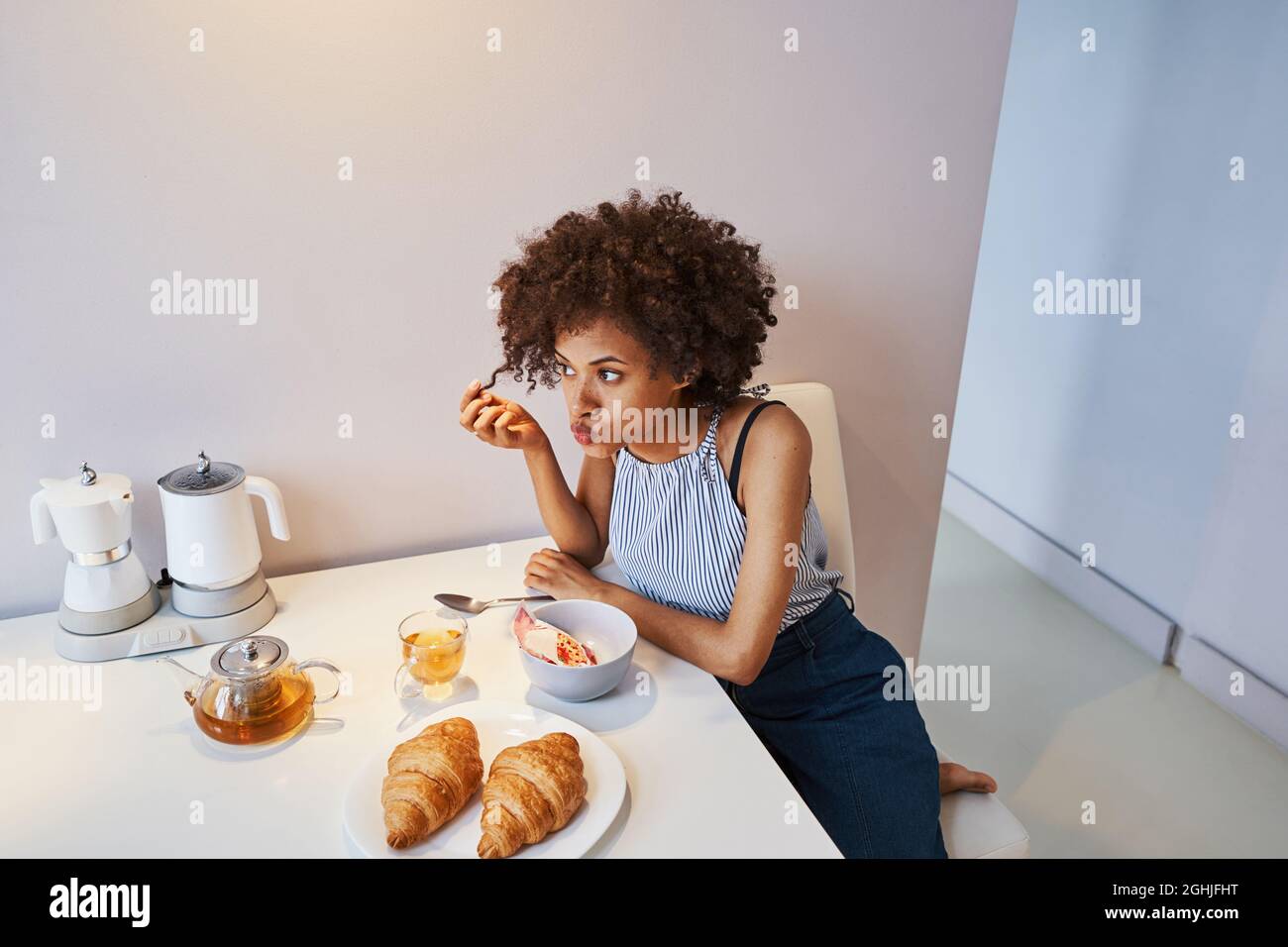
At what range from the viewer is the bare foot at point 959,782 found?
127 cm

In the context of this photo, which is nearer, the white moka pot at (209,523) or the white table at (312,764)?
the white table at (312,764)

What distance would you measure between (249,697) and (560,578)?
418mm

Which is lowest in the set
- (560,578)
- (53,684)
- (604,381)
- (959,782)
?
(959,782)

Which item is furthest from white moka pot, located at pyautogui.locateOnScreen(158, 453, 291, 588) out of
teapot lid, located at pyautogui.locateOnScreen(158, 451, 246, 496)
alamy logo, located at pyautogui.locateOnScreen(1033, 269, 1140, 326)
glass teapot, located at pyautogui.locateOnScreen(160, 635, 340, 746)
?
alamy logo, located at pyautogui.locateOnScreen(1033, 269, 1140, 326)

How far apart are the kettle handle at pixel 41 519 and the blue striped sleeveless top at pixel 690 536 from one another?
71 centimetres

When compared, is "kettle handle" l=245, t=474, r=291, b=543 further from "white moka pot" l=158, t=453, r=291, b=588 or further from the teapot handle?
the teapot handle

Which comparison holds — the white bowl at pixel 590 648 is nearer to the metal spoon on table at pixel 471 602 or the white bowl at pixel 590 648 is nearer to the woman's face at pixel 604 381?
the metal spoon on table at pixel 471 602

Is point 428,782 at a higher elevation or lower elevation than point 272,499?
lower

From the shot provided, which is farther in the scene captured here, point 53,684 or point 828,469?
point 828,469

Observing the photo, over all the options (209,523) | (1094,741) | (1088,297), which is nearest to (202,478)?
(209,523)

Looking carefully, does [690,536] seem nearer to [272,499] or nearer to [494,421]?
[494,421]

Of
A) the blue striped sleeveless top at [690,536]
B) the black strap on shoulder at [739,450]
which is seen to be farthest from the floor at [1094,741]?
the black strap on shoulder at [739,450]

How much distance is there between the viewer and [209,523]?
1.18 meters
